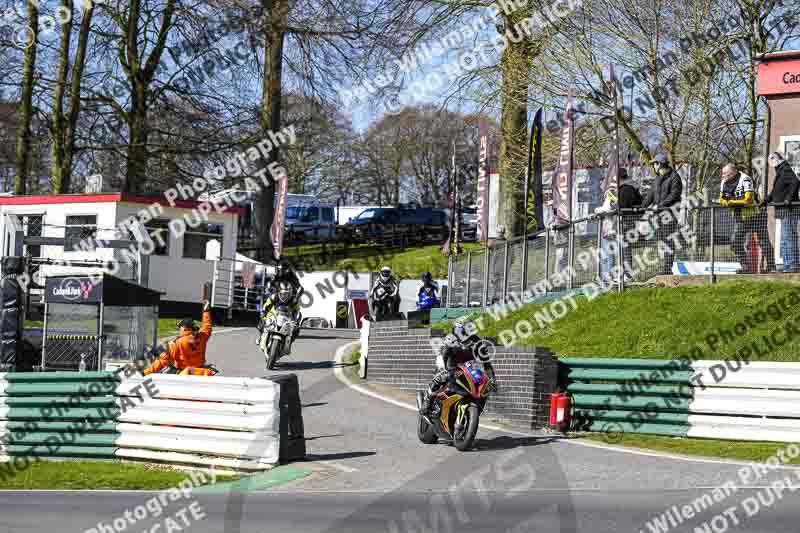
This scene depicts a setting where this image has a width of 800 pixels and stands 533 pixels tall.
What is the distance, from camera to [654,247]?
59.6 ft

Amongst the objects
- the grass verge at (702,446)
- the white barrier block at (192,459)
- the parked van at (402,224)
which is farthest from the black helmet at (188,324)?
the parked van at (402,224)

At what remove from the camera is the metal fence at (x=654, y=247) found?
676 inches

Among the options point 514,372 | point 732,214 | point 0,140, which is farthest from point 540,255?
point 0,140

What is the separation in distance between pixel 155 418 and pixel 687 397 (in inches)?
257

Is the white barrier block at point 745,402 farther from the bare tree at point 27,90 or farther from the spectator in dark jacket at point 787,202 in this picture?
the bare tree at point 27,90

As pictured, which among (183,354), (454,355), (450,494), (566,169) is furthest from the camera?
(566,169)

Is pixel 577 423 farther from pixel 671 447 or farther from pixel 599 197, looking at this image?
pixel 599 197

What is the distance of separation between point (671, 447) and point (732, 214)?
16.5 ft

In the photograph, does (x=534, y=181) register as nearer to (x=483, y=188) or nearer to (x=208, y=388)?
(x=483, y=188)

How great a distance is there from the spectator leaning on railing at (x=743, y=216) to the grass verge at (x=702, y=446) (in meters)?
4.51

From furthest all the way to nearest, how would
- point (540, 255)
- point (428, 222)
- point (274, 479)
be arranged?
point (428, 222) < point (540, 255) < point (274, 479)

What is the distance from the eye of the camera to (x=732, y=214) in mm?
17234

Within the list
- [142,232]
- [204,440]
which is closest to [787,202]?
[204,440]

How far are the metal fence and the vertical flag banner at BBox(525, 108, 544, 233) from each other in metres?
0.90
